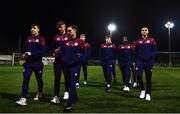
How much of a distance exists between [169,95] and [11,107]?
6530mm

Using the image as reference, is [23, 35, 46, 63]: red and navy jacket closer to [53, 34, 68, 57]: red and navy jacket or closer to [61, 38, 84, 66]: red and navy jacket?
[53, 34, 68, 57]: red and navy jacket

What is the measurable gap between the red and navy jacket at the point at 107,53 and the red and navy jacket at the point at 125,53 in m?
0.31

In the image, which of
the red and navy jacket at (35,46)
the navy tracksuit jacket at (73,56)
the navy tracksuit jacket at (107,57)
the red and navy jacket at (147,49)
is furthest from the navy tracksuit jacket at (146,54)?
the navy tracksuit jacket at (107,57)

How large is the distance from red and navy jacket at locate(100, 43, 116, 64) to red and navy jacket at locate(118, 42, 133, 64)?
31 centimetres

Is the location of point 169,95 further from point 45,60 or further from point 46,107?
point 45,60

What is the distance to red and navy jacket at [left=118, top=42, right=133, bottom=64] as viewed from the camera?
17.5 meters

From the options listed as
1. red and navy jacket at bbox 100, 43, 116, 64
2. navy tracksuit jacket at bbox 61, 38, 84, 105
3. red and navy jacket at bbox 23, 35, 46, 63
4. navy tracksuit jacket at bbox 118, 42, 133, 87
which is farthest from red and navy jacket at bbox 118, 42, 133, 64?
navy tracksuit jacket at bbox 61, 38, 84, 105

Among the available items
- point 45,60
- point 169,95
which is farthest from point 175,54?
point 169,95

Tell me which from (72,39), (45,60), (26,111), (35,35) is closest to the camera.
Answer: (26,111)

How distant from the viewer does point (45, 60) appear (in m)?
55.2

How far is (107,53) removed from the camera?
17.6m

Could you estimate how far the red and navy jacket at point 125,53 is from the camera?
1747 centimetres

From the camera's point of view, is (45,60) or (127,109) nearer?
(127,109)

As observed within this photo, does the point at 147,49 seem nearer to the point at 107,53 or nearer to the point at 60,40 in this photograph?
the point at 60,40
